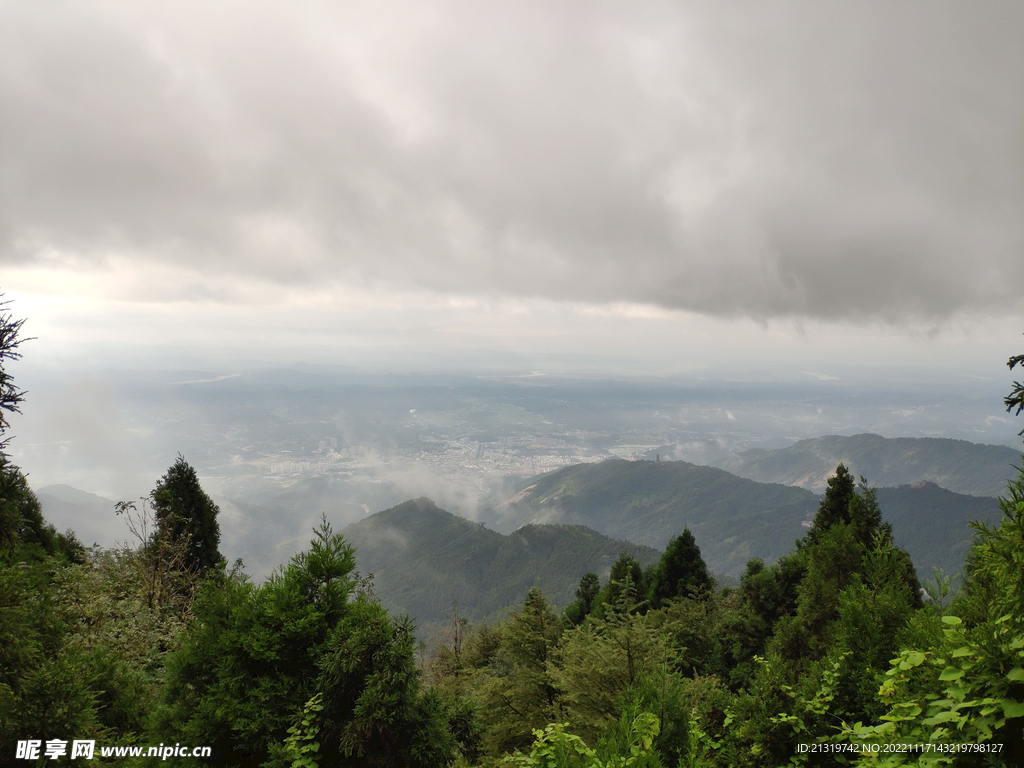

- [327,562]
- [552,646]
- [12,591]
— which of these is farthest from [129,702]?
[552,646]

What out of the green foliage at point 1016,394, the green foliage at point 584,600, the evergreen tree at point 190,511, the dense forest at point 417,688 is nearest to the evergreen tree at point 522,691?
the dense forest at point 417,688

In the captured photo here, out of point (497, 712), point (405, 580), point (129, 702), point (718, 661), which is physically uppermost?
point (129, 702)

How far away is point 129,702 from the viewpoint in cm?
720

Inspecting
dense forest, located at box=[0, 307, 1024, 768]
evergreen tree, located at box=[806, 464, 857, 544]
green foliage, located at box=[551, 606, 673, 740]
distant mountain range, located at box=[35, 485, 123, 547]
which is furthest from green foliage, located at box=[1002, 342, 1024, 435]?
distant mountain range, located at box=[35, 485, 123, 547]

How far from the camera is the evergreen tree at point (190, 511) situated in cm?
1858

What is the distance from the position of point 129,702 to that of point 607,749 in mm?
8025

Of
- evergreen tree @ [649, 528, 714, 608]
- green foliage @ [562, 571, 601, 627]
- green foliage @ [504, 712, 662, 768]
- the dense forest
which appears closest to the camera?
the dense forest

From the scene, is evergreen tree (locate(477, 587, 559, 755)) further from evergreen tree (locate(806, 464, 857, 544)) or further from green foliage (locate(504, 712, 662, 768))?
evergreen tree (locate(806, 464, 857, 544))

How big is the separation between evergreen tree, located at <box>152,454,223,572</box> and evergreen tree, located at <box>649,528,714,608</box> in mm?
28403

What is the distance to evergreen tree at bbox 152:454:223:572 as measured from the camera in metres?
18.6

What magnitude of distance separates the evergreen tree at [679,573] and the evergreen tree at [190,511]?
28403 millimetres

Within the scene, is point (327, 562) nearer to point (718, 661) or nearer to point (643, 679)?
point (643, 679)

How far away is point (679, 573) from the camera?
3241 cm

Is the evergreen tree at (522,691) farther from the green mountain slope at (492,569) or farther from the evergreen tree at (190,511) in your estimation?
the green mountain slope at (492,569)
